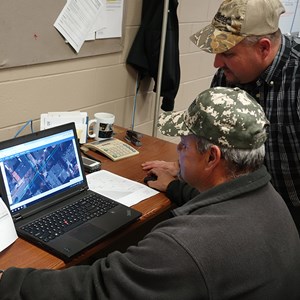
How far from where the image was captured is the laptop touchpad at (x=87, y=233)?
124 cm

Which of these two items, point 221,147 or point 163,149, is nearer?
point 221,147

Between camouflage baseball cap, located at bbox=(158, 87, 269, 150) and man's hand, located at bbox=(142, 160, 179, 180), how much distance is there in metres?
0.58

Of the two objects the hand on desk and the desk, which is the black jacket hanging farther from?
the hand on desk

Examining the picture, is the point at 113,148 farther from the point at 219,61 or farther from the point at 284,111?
the point at 284,111

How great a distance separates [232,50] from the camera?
160 cm

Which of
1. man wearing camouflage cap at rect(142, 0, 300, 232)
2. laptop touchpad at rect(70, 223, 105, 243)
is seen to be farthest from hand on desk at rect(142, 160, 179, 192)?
laptop touchpad at rect(70, 223, 105, 243)

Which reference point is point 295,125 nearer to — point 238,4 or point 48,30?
point 238,4

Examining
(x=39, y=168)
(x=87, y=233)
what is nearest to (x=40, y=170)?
(x=39, y=168)

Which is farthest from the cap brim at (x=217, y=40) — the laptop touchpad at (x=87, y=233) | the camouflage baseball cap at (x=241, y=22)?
the laptop touchpad at (x=87, y=233)

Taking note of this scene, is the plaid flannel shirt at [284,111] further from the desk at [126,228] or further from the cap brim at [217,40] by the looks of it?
the desk at [126,228]

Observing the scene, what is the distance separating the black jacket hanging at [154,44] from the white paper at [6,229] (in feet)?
4.52

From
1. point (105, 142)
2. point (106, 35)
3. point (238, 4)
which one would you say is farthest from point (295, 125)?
point (106, 35)

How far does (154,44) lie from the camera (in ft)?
7.79

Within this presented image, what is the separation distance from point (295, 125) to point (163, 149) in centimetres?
62
